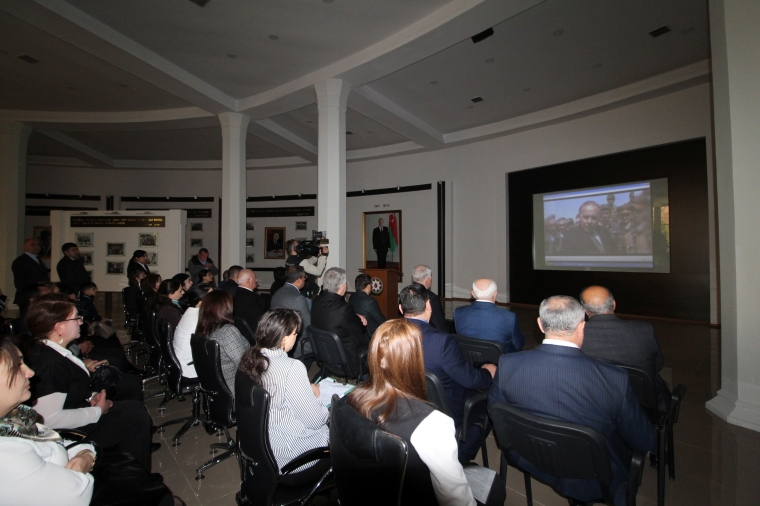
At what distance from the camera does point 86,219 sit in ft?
31.8

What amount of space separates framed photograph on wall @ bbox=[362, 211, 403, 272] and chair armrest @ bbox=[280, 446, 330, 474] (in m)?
10.8

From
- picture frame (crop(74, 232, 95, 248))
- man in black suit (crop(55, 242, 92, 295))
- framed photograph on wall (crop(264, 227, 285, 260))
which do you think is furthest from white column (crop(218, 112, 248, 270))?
framed photograph on wall (crop(264, 227, 285, 260))

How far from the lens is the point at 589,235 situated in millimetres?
8805

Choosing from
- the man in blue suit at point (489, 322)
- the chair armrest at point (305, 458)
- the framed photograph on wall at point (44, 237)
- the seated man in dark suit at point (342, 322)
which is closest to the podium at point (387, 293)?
the seated man in dark suit at point (342, 322)

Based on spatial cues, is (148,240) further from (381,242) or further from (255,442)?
(255,442)

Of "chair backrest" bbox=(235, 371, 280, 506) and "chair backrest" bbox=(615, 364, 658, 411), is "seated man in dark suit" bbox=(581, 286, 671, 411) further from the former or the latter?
"chair backrest" bbox=(235, 371, 280, 506)

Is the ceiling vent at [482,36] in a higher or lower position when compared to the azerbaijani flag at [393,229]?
higher

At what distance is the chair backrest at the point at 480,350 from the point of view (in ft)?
9.18

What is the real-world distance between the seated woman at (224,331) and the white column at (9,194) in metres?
10.6

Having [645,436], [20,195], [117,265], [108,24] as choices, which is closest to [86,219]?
[117,265]

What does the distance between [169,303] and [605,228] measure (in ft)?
28.1

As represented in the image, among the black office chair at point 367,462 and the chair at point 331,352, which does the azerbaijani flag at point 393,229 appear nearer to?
the chair at point 331,352

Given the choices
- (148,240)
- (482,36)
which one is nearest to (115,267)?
(148,240)

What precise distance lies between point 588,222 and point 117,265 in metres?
11.5
